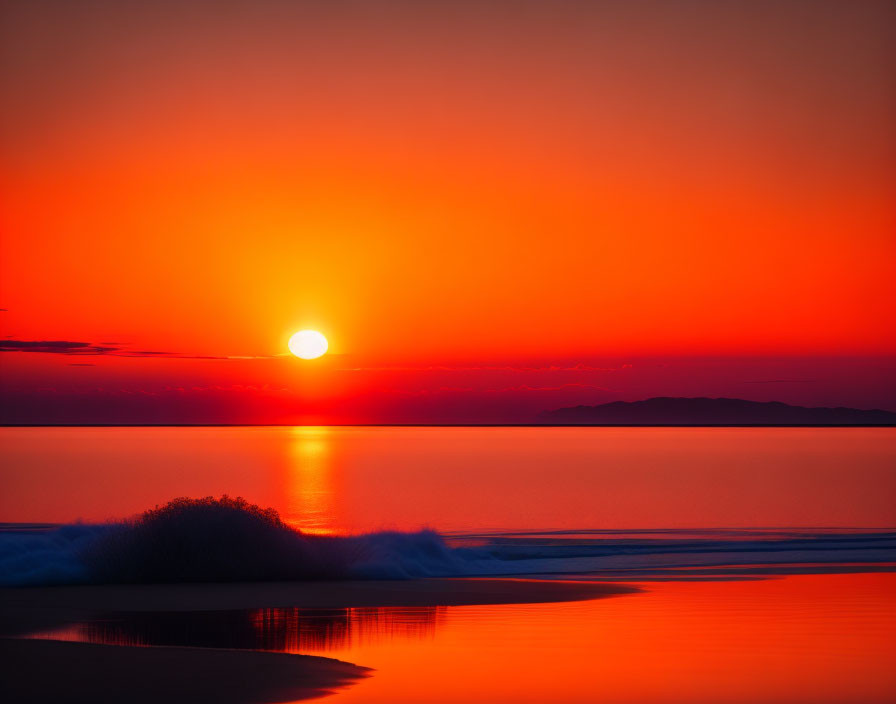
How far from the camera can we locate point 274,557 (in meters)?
25.0

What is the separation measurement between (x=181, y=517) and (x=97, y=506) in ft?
91.0

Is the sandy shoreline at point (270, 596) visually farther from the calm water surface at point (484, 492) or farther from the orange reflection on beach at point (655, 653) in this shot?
the calm water surface at point (484, 492)

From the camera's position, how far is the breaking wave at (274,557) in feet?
79.7

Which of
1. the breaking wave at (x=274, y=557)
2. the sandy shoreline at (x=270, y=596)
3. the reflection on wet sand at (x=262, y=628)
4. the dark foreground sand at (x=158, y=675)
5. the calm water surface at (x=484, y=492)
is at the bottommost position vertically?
the dark foreground sand at (x=158, y=675)

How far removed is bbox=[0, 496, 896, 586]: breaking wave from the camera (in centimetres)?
2430

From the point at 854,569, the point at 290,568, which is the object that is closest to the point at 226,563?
the point at 290,568

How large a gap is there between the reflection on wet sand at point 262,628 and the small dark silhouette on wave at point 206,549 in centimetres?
453

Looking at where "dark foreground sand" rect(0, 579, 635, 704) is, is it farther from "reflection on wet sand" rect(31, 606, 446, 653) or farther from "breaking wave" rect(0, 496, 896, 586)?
"breaking wave" rect(0, 496, 896, 586)

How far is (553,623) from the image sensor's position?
18.7 m

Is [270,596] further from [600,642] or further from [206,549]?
[600,642]

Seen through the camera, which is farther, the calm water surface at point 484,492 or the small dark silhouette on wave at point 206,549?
the calm water surface at point 484,492

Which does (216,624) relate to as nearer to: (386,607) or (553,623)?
(386,607)

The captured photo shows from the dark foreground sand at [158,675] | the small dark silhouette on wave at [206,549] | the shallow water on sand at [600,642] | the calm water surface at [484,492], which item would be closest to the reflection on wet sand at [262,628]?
the shallow water on sand at [600,642]

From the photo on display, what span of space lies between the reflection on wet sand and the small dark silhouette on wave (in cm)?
453
